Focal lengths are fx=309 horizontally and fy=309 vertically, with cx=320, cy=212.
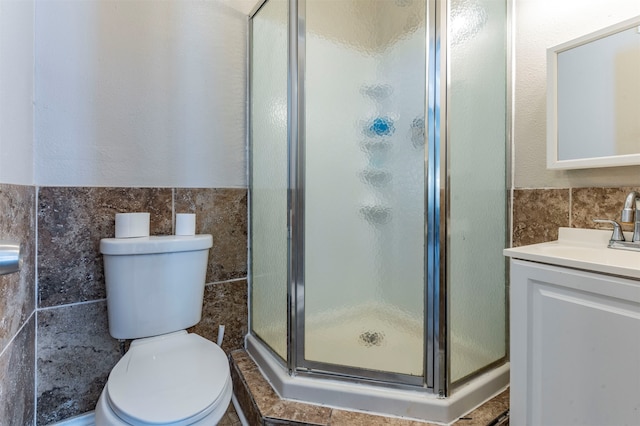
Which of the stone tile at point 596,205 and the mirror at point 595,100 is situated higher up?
the mirror at point 595,100

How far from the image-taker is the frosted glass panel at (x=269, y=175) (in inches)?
52.9

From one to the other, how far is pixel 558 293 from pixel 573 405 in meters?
0.29

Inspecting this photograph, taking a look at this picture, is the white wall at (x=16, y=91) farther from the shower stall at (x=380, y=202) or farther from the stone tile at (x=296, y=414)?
the stone tile at (x=296, y=414)

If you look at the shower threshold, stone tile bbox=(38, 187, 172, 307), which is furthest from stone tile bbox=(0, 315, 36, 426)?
the shower threshold

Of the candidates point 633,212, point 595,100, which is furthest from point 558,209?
point 595,100

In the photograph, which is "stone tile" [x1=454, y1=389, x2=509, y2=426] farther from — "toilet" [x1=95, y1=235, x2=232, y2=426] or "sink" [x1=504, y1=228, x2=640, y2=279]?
"toilet" [x1=95, y1=235, x2=232, y2=426]

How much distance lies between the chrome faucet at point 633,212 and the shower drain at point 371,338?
95 cm

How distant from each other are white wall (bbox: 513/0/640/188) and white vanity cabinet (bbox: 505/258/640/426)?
53 cm

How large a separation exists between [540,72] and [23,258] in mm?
1853

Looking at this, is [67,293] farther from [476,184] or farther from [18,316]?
[476,184]

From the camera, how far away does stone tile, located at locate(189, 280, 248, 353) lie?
58.4 inches

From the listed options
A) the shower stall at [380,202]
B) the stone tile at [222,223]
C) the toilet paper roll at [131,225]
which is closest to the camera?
the shower stall at [380,202]

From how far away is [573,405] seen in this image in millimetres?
828

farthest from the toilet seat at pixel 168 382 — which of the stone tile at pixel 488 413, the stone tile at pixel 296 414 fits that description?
the stone tile at pixel 488 413
